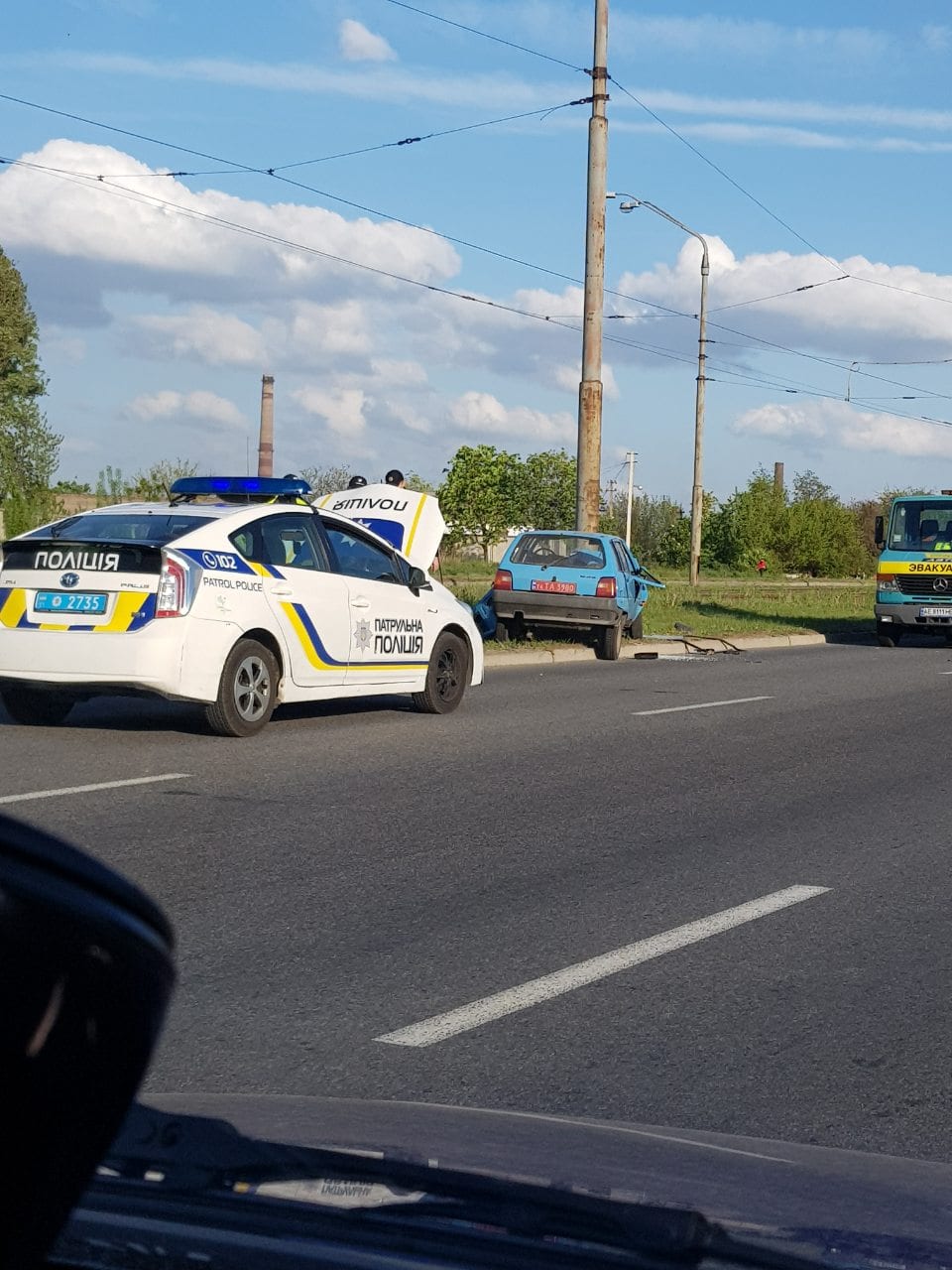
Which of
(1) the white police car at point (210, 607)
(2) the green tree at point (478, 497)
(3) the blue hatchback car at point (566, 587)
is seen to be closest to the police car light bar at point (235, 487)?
(1) the white police car at point (210, 607)

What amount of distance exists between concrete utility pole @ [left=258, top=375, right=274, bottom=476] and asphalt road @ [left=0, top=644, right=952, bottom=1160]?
37.1 metres

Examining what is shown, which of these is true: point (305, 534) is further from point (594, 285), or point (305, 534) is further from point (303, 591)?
point (594, 285)

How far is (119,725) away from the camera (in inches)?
461

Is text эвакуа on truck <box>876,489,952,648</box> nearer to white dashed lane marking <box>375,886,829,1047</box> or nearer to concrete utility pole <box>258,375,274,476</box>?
white dashed lane marking <box>375,886,829,1047</box>

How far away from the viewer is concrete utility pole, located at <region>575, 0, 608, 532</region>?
23.9 meters

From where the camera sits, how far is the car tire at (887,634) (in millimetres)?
27672

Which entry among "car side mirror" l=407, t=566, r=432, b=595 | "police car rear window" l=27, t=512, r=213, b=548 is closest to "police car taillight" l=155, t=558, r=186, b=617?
"police car rear window" l=27, t=512, r=213, b=548

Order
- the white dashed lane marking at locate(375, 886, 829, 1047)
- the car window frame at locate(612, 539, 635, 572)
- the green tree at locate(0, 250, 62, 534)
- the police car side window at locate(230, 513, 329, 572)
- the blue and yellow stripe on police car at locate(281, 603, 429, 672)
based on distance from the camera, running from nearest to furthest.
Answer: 1. the white dashed lane marking at locate(375, 886, 829, 1047)
2. the police car side window at locate(230, 513, 329, 572)
3. the blue and yellow stripe on police car at locate(281, 603, 429, 672)
4. the car window frame at locate(612, 539, 635, 572)
5. the green tree at locate(0, 250, 62, 534)

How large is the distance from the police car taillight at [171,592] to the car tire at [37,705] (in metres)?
1.26

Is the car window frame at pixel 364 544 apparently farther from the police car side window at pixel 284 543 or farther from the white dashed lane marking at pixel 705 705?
the white dashed lane marking at pixel 705 705

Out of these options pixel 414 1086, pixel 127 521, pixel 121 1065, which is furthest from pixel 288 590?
pixel 121 1065

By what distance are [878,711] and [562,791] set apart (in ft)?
20.8

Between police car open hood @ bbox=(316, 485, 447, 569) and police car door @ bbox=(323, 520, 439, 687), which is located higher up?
police car open hood @ bbox=(316, 485, 447, 569)

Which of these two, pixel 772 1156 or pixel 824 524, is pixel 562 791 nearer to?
pixel 772 1156
